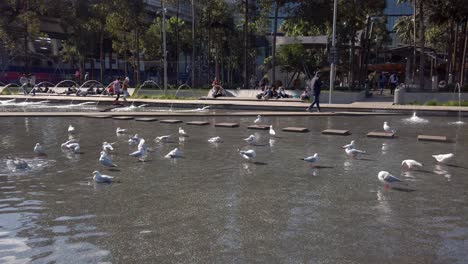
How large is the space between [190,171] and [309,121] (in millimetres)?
10077

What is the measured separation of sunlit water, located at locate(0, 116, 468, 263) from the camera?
14.6 feet

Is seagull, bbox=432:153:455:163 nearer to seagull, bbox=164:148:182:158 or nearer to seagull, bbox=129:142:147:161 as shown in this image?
seagull, bbox=164:148:182:158

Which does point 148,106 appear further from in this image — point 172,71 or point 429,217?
point 172,71

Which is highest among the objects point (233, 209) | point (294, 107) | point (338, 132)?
point (294, 107)

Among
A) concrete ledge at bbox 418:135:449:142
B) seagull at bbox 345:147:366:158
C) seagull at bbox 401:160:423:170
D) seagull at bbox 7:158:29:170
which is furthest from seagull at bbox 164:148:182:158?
concrete ledge at bbox 418:135:449:142

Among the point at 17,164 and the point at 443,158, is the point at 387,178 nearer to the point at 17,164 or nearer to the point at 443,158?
the point at 443,158

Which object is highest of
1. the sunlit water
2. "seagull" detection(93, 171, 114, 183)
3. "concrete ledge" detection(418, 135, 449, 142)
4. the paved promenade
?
the paved promenade

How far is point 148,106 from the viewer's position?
85.7ft

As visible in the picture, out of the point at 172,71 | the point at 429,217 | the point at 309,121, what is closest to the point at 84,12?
the point at 172,71

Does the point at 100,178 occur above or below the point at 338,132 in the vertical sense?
below

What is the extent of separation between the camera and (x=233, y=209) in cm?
582

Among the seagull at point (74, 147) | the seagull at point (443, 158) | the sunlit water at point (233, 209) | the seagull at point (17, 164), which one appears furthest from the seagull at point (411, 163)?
the seagull at point (17, 164)

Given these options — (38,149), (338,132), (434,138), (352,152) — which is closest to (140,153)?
(38,149)

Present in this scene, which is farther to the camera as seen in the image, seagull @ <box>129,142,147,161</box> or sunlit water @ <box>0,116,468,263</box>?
seagull @ <box>129,142,147,161</box>
